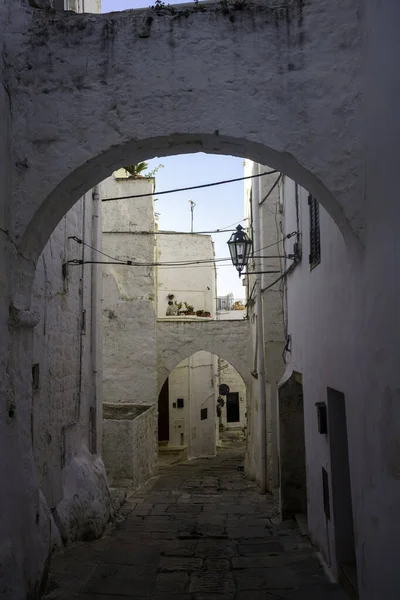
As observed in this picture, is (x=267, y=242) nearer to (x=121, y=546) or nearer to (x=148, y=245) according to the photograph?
(x=148, y=245)

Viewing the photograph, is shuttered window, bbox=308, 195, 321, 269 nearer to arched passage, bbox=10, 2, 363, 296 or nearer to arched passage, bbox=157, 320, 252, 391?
arched passage, bbox=10, 2, 363, 296

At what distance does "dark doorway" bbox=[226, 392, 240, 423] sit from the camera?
29750 mm

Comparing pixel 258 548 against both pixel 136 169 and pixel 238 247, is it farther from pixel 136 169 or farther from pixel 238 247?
pixel 136 169

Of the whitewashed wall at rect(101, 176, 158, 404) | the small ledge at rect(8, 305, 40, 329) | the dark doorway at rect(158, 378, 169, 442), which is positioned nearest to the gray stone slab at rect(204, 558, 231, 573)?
the small ledge at rect(8, 305, 40, 329)

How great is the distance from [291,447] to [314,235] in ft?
12.4

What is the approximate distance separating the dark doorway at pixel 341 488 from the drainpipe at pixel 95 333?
4.26 meters

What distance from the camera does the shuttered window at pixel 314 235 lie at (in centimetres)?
597

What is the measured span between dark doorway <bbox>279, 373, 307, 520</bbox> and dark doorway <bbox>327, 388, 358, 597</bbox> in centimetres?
286

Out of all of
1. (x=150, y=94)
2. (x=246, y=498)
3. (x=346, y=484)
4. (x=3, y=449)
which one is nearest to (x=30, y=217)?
(x=150, y=94)

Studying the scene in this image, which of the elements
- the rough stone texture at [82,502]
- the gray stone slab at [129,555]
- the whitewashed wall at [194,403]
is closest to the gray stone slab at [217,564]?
the gray stone slab at [129,555]

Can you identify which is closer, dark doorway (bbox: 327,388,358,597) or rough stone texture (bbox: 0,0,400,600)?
rough stone texture (bbox: 0,0,400,600)

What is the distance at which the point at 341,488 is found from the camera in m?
5.25

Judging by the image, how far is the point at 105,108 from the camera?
4.01 m

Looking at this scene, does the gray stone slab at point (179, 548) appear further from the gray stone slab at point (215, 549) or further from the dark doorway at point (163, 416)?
the dark doorway at point (163, 416)
